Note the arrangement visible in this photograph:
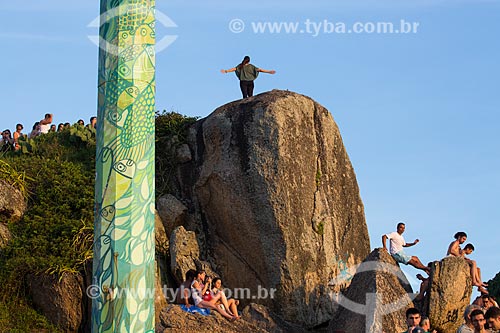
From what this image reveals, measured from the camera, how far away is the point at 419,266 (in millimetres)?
17172

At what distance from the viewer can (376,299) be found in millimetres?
16156

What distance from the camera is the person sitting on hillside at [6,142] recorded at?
2250 centimetres

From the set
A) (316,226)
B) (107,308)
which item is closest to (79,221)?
(316,226)

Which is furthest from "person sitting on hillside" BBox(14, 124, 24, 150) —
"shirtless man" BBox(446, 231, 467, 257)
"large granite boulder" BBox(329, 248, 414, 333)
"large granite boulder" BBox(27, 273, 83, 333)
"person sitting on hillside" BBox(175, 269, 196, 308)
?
"shirtless man" BBox(446, 231, 467, 257)

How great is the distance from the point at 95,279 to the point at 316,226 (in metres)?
7.76

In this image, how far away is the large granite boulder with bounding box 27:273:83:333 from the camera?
1719 centimetres

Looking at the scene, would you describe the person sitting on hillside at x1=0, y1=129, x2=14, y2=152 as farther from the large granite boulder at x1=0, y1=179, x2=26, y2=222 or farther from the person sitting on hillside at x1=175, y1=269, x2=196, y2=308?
the person sitting on hillside at x1=175, y1=269, x2=196, y2=308

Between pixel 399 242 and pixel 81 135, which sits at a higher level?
pixel 81 135

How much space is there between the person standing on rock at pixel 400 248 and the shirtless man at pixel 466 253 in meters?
0.59

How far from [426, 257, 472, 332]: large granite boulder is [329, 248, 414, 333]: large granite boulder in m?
0.43

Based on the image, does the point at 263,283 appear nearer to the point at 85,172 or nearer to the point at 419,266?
the point at 419,266

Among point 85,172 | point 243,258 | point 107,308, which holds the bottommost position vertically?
point 107,308

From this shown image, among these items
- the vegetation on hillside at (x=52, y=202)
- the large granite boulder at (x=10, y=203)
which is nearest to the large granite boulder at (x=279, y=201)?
the vegetation on hillside at (x=52, y=202)

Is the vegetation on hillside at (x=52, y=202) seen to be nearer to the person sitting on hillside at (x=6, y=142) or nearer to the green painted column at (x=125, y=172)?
the person sitting on hillside at (x=6, y=142)
